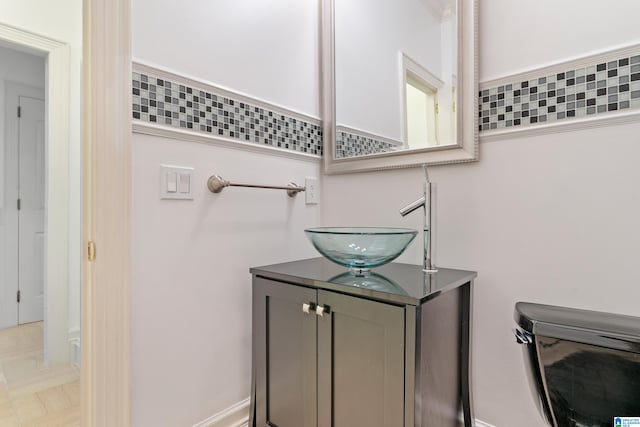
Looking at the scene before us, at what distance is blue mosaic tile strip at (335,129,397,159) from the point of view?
149 centimetres

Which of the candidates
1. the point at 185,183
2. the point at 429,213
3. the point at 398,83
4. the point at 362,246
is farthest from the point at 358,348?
the point at 398,83

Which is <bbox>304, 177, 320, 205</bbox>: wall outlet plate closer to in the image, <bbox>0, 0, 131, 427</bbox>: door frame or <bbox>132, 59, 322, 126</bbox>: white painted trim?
<bbox>132, 59, 322, 126</bbox>: white painted trim

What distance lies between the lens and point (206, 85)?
4.00 feet

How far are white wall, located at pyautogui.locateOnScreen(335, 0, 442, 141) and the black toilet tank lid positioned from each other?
2.76 ft

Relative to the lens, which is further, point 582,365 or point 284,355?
point 284,355

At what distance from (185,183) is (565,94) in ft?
4.17

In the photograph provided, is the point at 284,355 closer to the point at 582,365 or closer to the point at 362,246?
the point at 362,246

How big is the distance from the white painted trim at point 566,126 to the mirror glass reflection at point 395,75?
14cm

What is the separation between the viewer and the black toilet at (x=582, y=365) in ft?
2.45

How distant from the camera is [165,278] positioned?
1124 mm

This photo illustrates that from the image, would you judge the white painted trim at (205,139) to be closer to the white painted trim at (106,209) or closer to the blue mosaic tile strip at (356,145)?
the white painted trim at (106,209)

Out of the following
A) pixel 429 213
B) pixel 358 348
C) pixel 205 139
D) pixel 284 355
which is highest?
pixel 205 139

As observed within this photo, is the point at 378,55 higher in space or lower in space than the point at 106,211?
higher

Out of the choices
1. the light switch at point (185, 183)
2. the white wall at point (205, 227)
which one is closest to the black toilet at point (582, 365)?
the white wall at point (205, 227)
